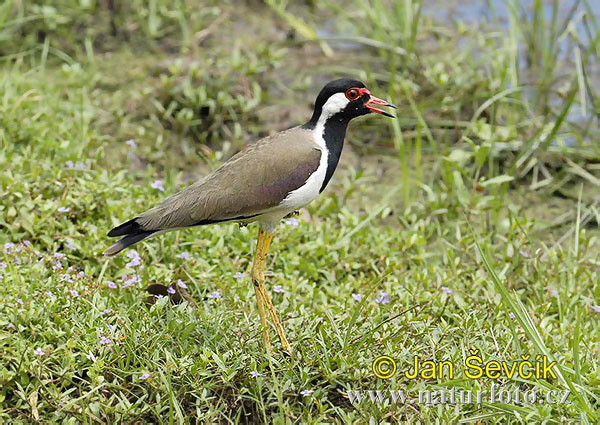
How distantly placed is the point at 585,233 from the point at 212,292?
250 centimetres

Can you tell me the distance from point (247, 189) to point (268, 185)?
94 mm

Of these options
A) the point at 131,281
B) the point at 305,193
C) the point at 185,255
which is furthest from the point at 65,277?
the point at 305,193

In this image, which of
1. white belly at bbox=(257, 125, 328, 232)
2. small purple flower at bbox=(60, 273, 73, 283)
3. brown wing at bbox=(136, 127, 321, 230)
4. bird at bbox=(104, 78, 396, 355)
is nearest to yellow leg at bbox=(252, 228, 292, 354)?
bird at bbox=(104, 78, 396, 355)

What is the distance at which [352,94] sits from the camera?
384cm

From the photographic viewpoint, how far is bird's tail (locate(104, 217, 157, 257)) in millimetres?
3711

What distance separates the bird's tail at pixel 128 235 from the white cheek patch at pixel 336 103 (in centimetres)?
94

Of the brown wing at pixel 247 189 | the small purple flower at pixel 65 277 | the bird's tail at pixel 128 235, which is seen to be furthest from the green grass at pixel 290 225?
the brown wing at pixel 247 189

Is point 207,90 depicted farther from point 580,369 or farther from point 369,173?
point 580,369

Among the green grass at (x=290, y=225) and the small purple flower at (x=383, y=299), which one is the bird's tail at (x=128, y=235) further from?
the small purple flower at (x=383, y=299)

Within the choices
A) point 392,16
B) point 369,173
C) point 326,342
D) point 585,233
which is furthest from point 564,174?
point 326,342

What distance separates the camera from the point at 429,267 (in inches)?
190

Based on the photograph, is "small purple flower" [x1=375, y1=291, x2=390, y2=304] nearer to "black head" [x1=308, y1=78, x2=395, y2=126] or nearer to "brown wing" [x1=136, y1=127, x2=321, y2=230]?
"brown wing" [x1=136, y1=127, x2=321, y2=230]

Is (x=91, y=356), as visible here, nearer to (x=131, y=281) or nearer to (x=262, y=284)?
(x=131, y=281)

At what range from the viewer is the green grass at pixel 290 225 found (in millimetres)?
3477
